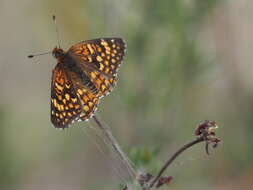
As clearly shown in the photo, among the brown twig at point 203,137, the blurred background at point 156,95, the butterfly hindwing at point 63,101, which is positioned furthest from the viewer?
the blurred background at point 156,95

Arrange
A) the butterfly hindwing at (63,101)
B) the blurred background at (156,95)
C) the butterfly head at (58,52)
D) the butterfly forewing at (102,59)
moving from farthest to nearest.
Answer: the blurred background at (156,95) < the butterfly head at (58,52) < the butterfly forewing at (102,59) < the butterfly hindwing at (63,101)

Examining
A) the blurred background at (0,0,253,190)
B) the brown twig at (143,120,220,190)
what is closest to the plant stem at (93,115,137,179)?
the brown twig at (143,120,220,190)

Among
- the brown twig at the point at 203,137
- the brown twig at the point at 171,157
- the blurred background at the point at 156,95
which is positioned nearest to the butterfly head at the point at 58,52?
the blurred background at the point at 156,95

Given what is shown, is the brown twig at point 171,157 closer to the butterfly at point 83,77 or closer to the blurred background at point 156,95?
the butterfly at point 83,77

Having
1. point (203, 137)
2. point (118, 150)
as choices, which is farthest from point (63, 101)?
point (203, 137)

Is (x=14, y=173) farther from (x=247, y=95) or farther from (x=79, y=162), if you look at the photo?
(x=247, y=95)

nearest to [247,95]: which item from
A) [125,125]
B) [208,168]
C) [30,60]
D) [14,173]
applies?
[208,168]

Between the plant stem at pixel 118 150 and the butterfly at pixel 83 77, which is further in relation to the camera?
the butterfly at pixel 83 77
